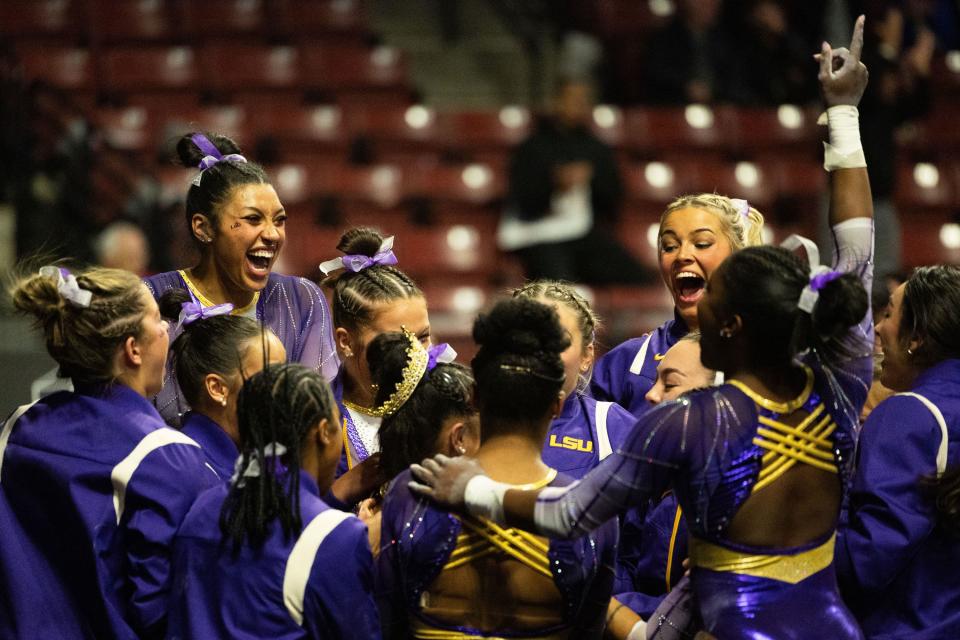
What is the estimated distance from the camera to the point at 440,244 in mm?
7355

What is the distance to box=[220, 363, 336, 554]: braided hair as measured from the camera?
2.33 meters

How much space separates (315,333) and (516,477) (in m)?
1.52

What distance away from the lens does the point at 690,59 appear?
7.84 m

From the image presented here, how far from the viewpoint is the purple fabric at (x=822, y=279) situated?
2.23 metres

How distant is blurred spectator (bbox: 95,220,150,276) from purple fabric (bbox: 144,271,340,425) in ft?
7.11

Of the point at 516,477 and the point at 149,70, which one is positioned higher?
the point at 149,70

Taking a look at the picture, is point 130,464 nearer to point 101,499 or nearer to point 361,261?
point 101,499

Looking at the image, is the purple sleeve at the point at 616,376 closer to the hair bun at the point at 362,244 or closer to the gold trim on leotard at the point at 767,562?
the hair bun at the point at 362,244

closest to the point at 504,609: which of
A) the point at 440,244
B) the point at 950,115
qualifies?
the point at 440,244

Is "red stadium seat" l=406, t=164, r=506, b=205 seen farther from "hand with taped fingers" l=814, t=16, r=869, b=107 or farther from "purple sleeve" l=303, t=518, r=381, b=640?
"purple sleeve" l=303, t=518, r=381, b=640

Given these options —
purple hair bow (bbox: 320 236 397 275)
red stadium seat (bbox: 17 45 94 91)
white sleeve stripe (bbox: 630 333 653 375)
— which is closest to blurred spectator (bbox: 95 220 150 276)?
red stadium seat (bbox: 17 45 94 91)

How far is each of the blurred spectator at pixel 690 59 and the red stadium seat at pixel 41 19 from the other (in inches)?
134

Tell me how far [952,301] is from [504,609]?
1.19m

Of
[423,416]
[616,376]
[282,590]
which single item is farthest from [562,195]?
[282,590]
